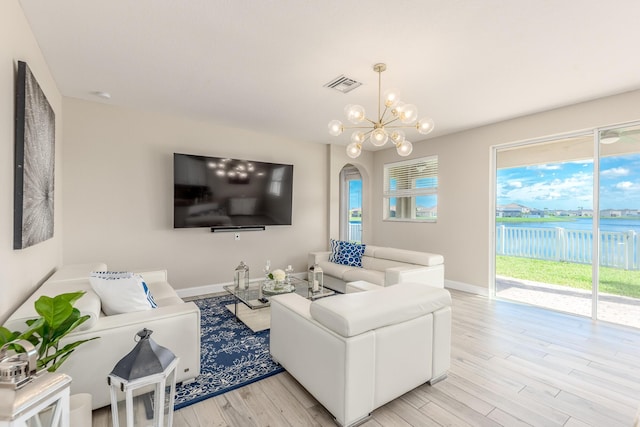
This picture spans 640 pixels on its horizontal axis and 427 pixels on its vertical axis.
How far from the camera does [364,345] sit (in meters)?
1.65

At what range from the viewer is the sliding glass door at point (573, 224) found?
334cm

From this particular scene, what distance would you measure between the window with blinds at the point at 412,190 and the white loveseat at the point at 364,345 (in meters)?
3.46

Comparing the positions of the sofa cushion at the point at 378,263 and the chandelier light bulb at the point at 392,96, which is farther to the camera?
the sofa cushion at the point at 378,263

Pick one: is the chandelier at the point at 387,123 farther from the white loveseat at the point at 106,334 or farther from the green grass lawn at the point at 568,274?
the green grass lawn at the point at 568,274

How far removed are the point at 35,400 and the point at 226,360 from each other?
5.76 ft

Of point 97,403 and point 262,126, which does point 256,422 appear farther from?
point 262,126

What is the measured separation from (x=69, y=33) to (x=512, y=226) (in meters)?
5.53

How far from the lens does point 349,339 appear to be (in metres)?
1.61

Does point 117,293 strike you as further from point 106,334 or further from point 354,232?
point 354,232

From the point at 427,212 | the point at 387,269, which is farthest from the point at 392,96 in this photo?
the point at 427,212

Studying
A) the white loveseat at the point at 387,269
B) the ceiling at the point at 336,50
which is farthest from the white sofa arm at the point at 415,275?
the ceiling at the point at 336,50

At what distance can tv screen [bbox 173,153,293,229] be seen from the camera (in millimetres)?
4098

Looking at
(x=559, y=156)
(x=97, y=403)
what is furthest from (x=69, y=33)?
(x=559, y=156)

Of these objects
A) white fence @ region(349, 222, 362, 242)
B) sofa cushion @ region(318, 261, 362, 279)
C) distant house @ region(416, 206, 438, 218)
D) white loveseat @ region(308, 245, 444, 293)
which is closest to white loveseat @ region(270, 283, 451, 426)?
white loveseat @ region(308, 245, 444, 293)
